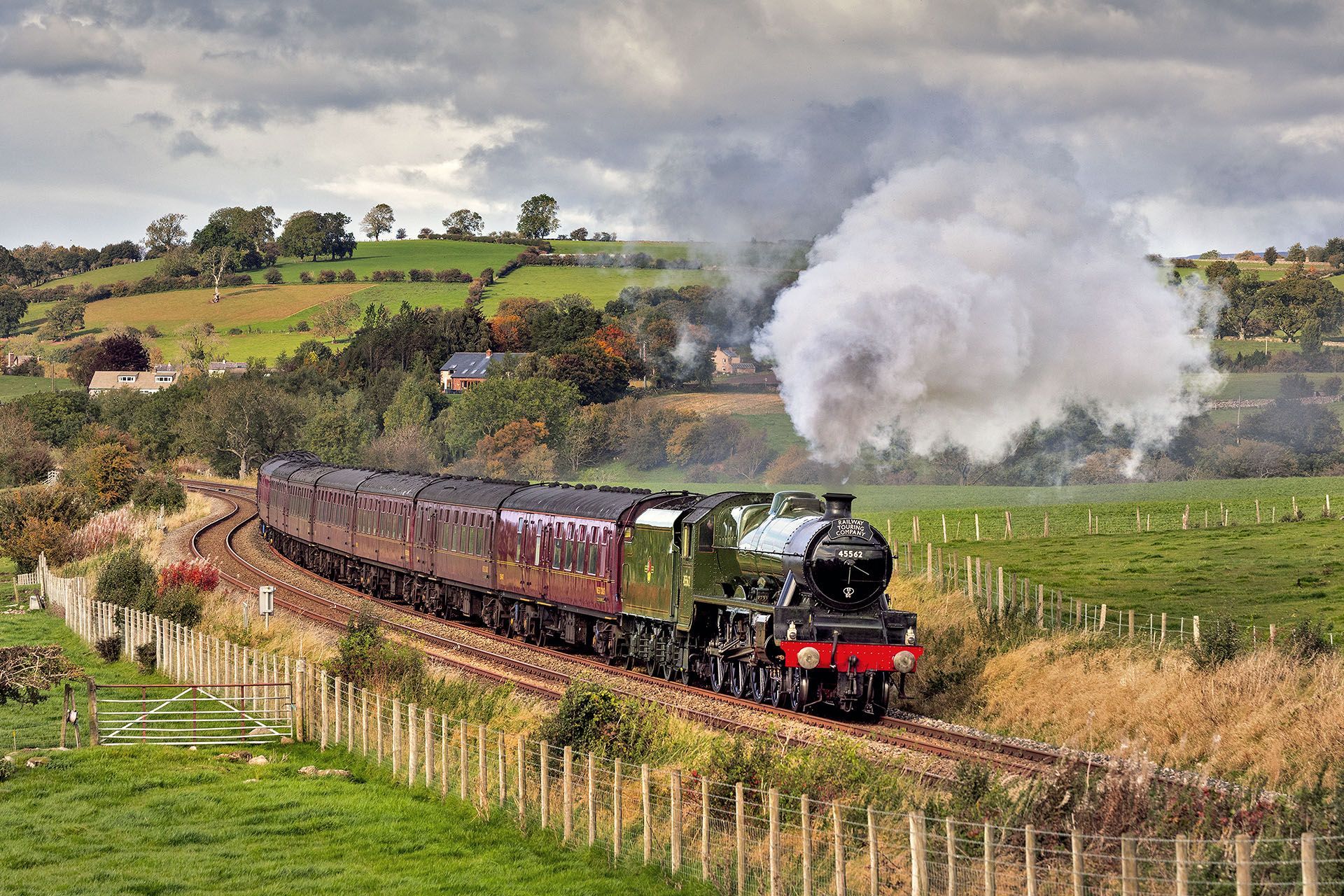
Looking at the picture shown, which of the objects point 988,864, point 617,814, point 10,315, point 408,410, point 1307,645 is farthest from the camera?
point 10,315

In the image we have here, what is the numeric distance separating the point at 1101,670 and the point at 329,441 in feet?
246

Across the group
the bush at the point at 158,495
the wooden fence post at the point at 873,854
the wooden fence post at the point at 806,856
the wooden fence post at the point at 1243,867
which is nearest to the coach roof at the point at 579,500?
the wooden fence post at the point at 806,856

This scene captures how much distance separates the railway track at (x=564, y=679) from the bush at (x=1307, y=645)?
19.4 ft

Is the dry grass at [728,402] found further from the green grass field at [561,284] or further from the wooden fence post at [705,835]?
the green grass field at [561,284]

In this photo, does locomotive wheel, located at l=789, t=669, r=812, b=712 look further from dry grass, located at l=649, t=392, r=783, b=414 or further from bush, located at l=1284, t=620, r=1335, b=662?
dry grass, located at l=649, t=392, r=783, b=414

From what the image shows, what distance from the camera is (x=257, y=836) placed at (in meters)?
18.5

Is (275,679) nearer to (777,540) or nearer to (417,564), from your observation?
(777,540)

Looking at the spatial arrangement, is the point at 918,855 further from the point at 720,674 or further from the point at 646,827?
the point at 720,674

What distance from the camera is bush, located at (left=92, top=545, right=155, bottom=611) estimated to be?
4103cm

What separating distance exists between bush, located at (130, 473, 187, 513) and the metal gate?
4901 centimetres

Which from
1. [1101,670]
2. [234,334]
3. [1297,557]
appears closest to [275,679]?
[1101,670]

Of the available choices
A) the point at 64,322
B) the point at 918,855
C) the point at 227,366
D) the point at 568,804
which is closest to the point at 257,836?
the point at 568,804

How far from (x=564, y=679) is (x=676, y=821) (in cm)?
1350

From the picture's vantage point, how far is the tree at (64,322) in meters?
184
